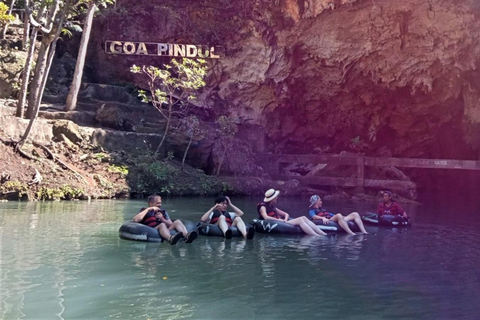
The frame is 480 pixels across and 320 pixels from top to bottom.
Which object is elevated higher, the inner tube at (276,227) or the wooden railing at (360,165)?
Result: the wooden railing at (360,165)

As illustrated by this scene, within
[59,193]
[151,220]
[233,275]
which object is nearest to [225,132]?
[59,193]

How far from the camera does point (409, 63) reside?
24156 millimetres

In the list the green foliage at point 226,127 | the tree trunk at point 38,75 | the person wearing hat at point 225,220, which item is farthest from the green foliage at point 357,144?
the person wearing hat at point 225,220

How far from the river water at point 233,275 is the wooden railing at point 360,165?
10.6 meters

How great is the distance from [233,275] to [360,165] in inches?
673

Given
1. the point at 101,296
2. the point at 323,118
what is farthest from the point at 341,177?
the point at 101,296

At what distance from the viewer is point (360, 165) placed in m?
23.3

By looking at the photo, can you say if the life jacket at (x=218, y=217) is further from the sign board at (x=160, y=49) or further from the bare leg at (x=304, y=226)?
the sign board at (x=160, y=49)

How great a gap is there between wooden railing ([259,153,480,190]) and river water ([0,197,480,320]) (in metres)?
10.6

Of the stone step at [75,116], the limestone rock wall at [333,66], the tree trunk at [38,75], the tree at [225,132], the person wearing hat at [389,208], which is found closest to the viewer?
the person wearing hat at [389,208]

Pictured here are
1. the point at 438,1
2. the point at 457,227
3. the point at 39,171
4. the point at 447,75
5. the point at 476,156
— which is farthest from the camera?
the point at 476,156

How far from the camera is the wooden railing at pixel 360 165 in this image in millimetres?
22223

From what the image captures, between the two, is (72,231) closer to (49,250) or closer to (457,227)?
(49,250)

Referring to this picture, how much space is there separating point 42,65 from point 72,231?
31.2 feet
